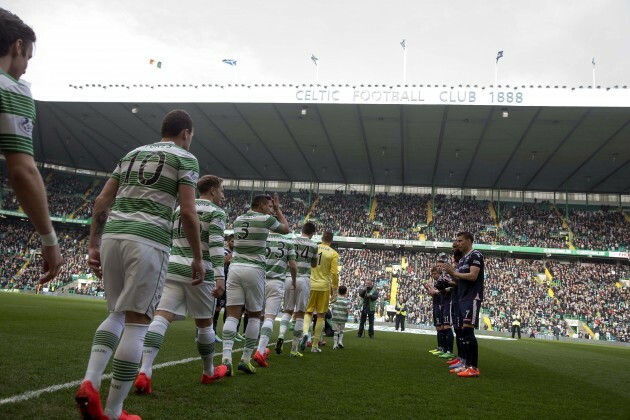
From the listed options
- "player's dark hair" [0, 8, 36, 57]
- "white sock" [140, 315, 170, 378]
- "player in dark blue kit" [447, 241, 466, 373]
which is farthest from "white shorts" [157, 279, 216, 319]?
"player in dark blue kit" [447, 241, 466, 373]

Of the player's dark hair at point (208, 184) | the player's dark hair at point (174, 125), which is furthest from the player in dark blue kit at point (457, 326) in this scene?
the player's dark hair at point (174, 125)

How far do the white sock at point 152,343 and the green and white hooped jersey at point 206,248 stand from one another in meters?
0.43

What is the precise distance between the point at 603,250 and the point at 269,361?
111ft

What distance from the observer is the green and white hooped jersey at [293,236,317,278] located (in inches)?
328

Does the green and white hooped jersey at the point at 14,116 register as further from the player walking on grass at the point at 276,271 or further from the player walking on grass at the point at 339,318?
the player walking on grass at the point at 339,318

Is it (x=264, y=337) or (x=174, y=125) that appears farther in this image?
(x=264, y=337)

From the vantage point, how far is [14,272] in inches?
1468

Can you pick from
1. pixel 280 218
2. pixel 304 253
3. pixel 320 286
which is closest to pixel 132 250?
pixel 280 218

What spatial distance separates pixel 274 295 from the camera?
23.5 ft

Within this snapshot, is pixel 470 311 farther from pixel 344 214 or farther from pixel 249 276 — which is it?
pixel 344 214

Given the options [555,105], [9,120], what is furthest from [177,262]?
[555,105]

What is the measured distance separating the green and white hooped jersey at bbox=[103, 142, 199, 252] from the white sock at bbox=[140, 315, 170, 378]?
1.47 metres

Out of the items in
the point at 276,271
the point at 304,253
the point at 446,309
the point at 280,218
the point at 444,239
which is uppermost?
the point at 444,239

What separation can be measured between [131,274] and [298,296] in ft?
17.8
